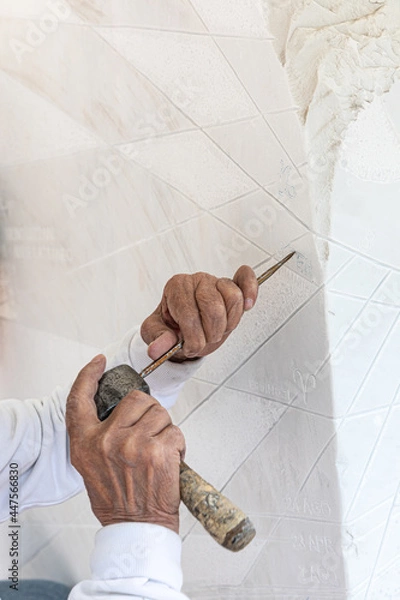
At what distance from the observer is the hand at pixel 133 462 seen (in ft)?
1.97

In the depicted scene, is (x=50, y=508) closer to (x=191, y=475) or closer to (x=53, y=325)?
(x=53, y=325)

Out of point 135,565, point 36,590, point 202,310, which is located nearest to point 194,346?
point 202,310

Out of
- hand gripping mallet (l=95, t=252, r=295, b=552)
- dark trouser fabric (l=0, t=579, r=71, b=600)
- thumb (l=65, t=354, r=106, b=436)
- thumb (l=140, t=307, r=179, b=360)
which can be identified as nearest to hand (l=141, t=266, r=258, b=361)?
thumb (l=140, t=307, r=179, b=360)

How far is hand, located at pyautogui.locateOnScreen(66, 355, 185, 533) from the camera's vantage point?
0.60m

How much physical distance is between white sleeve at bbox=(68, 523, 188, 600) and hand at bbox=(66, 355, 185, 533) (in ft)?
0.04

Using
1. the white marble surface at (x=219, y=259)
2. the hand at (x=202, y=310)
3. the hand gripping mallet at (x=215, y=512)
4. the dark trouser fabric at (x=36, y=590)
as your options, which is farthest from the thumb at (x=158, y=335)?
the dark trouser fabric at (x=36, y=590)

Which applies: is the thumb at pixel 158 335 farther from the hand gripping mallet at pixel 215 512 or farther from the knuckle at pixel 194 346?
the hand gripping mallet at pixel 215 512

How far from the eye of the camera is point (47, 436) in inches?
34.6

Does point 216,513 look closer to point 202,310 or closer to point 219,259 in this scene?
point 202,310

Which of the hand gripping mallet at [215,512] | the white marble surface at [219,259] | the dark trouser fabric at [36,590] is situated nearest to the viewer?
the hand gripping mallet at [215,512]

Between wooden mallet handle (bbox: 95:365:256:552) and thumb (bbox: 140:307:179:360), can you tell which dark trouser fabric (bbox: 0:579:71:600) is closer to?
thumb (bbox: 140:307:179:360)

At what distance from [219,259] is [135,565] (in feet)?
1.60

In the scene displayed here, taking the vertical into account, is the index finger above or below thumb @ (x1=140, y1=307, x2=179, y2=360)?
above

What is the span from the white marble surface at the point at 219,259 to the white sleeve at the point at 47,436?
101 mm
